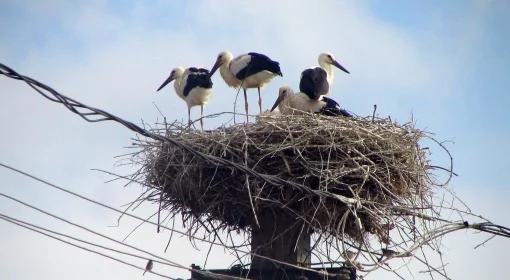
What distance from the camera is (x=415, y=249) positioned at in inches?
174

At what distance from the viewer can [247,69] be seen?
8047 mm

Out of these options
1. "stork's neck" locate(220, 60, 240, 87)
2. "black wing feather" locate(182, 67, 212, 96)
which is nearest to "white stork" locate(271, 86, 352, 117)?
"stork's neck" locate(220, 60, 240, 87)

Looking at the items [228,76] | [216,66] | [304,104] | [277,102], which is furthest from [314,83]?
[216,66]

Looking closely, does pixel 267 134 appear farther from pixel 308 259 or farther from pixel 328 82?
pixel 328 82

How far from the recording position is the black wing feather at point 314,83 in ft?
23.2

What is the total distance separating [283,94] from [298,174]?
2080 mm

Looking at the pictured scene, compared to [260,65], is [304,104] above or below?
below

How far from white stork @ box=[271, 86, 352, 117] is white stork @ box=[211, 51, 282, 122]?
520 mm

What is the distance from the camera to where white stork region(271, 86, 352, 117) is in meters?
6.61

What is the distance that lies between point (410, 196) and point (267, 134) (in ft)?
3.20

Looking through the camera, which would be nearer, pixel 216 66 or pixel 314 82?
pixel 314 82

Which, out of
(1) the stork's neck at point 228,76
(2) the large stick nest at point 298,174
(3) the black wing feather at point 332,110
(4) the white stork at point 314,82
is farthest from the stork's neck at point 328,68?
(2) the large stick nest at point 298,174

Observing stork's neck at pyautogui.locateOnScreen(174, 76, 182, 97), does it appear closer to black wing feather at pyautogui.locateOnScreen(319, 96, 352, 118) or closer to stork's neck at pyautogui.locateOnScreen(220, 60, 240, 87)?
stork's neck at pyautogui.locateOnScreen(220, 60, 240, 87)

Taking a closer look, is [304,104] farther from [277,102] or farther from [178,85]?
[178,85]
